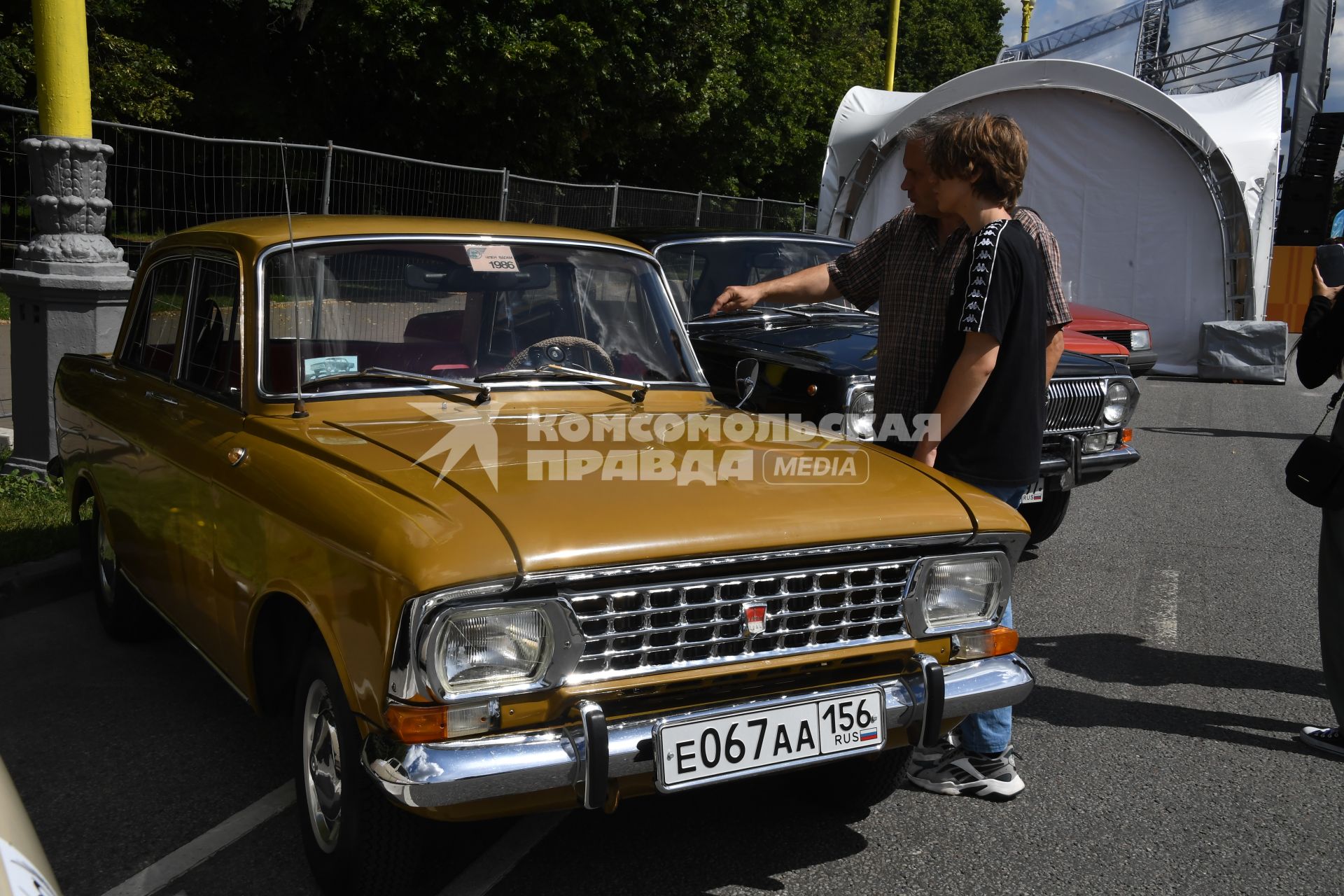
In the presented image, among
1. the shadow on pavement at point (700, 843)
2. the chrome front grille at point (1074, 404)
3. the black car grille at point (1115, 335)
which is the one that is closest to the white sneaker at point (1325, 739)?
the shadow on pavement at point (700, 843)

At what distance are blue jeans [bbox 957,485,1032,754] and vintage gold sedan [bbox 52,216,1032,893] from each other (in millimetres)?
391

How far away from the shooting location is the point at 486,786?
2537 millimetres

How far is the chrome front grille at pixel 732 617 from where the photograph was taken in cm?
271

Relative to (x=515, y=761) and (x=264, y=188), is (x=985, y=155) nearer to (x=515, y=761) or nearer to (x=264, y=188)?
(x=515, y=761)

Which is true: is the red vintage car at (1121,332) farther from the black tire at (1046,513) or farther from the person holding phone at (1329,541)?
the person holding phone at (1329,541)

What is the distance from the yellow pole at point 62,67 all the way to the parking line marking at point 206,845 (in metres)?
4.76


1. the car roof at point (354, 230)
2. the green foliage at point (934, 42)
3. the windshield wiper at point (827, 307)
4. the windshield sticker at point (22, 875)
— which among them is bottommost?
the windshield sticker at point (22, 875)

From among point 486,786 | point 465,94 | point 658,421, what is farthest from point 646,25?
point 486,786

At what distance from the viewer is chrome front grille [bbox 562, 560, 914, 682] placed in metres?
2.71

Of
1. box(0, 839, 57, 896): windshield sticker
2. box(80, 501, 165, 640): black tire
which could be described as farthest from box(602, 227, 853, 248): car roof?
box(0, 839, 57, 896): windshield sticker

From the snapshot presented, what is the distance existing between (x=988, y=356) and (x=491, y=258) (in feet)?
5.38

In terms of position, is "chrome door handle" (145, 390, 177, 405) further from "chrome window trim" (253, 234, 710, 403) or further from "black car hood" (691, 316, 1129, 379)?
"black car hood" (691, 316, 1129, 379)

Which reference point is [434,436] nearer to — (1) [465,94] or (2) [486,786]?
(2) [486,786]

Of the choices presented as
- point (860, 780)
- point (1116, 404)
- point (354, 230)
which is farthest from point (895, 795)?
point (1116, 404)
